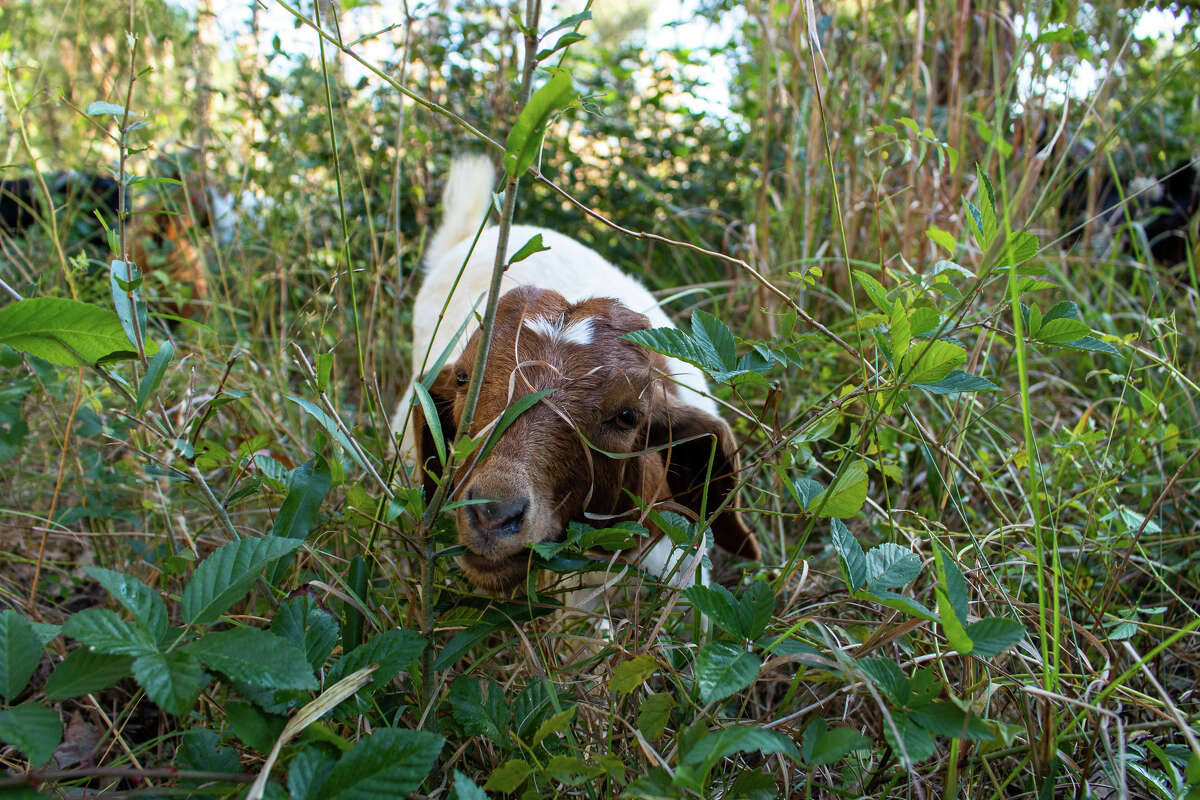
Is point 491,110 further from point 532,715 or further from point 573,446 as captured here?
point 532,715

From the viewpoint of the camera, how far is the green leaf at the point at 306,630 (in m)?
1.37

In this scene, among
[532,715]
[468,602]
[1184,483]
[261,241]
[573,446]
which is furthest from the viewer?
[261,241]

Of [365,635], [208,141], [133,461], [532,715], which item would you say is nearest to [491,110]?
[208,141]

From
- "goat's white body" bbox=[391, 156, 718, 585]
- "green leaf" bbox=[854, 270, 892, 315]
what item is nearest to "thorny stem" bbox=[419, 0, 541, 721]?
"green leaf" bbox=[854, 270, 892, 315]

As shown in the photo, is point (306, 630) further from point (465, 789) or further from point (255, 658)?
point (465, 789)

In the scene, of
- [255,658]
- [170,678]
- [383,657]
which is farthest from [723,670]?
[170,678]

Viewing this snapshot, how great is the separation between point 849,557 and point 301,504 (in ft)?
3.33

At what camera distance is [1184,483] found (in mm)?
2840

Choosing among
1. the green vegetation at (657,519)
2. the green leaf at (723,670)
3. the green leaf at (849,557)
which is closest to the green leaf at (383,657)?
the green vegetation at (657,519)

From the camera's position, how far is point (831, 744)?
126 cm

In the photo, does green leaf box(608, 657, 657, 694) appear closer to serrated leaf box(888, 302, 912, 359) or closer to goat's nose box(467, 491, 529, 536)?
goat's nose box(467, 491, 529, 536)

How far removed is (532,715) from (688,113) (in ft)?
12.4

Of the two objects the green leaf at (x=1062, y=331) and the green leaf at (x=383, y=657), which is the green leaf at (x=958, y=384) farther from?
the green leaf at (x=383, y=657)

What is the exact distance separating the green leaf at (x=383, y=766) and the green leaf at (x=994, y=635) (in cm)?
86
